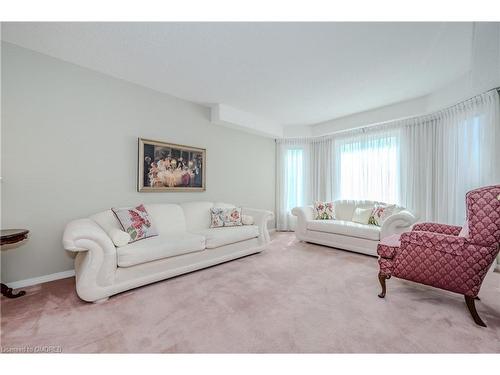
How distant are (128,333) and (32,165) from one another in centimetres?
220

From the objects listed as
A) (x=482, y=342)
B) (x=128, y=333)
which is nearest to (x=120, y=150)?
(x=128, y=333)

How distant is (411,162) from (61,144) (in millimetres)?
5434

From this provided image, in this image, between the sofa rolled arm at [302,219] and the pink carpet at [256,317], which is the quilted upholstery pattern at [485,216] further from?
the sofa rolled arm at [302,219]

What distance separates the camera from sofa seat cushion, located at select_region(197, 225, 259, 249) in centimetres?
299

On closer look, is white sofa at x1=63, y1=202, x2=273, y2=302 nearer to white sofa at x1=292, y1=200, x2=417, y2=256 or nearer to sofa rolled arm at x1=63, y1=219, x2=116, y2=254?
sofa rolled arm at x1=63, y1=219, x2=116, y2=254

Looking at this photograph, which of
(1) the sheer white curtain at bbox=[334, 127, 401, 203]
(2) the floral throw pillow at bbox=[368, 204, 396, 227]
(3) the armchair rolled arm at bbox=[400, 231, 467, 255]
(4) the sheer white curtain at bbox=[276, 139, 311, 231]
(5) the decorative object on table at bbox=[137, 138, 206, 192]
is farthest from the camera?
(4) the sheer white curtain at bbox=[276, 139, 311, 231]

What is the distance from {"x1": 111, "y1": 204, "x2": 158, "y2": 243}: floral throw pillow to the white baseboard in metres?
0.95

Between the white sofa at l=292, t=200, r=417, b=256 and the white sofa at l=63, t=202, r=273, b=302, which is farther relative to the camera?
the white sofa at l=292, t=200, r=417, b=256

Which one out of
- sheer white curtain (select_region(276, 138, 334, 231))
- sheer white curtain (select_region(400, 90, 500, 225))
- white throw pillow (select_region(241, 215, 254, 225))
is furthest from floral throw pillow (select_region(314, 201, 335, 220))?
white throw pillow (select_region(241, 215, 254, 225))

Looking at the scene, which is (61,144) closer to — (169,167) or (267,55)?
(169,167)

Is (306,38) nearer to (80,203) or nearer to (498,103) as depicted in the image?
(498,103)

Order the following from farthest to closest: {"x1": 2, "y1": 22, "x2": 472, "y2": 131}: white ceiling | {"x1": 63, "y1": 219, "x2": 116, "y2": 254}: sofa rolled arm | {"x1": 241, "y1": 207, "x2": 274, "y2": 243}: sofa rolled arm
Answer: {"x1": 241, "y1": 207, "x2": 274, "y2": 243}: sofa rolled arm → {"x1": 2, "y1": 22, "x2": 472, "y2": 131}: white ceiling → {"x1": 63, "y1": 219, "x2": 116, "y2": 254}: sofa rolled arm

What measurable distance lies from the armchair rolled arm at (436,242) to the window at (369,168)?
2.55 m
